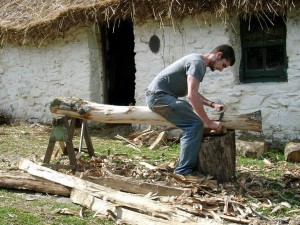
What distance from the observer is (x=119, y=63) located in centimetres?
1273

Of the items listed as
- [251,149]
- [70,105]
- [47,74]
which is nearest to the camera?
[70,105]

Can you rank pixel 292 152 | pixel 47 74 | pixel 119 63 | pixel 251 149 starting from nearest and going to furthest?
pixel 292 152, pixel 251 149, pixel 47 74, pixel 119 63

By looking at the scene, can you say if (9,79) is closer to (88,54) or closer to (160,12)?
(88,54)

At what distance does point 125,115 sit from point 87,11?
381cm

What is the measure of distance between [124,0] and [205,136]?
3.94 m

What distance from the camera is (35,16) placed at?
10.9 m

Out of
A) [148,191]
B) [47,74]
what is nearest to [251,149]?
[148,191]

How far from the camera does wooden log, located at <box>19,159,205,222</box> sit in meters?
4.79

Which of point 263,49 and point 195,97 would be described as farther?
point 263,49

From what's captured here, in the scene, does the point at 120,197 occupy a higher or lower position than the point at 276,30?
lower

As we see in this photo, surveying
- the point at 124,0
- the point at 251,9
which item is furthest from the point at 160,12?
the point at 251,9

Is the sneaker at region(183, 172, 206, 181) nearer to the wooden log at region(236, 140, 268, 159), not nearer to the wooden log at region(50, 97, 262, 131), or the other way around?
the wooden log at region(50, 97, 262, 131)

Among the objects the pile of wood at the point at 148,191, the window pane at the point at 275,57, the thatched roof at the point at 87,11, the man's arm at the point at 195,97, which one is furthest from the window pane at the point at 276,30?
the man's arm at the point at 195,97

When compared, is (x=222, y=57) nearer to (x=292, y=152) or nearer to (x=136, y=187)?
(x=136, y=187)
